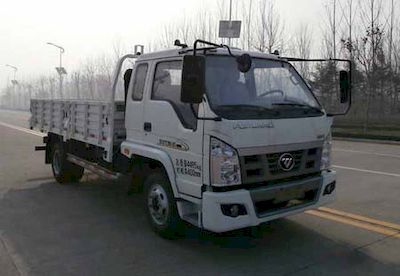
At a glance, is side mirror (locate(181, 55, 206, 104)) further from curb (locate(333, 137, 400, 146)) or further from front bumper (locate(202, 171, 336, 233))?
curb (locate(333, 137, 400, 146))

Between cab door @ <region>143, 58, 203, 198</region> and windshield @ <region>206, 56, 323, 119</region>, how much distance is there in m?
0.38

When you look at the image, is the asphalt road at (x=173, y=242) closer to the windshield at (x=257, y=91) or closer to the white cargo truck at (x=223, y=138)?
the white cargo truck at (x=223, y=138)

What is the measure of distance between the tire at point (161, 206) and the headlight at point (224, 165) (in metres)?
0.89

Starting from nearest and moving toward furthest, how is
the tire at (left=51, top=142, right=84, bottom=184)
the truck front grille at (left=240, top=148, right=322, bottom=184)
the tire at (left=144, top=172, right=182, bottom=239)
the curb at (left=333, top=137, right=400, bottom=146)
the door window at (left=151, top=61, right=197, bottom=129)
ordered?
the truck front grille at (left=240, top=148, right=322, bottom=184)
the door window at (left=151, top=61, right=197, bottom=129)
the tire at (left=144, top=172, right=182, bottom=239)
the tire at (left=51, top=142, right=84, bottom=184)
the curb at (left=333, top=137, right=400, bottom=146)

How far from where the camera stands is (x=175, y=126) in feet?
18.0

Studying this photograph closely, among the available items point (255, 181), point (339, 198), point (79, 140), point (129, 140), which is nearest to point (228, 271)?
point (255, 181)

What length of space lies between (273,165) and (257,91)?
947 mm

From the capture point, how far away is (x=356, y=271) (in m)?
4.65

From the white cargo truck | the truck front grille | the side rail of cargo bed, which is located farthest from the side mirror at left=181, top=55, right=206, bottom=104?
the side rail of cargo bed

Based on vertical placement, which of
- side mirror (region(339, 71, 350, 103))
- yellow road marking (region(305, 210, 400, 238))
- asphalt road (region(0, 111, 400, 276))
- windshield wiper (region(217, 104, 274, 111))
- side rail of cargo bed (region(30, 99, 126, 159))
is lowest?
asphalt road (region(0, 111, 400, 276))

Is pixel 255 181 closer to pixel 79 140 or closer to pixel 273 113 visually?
pixel 273 113

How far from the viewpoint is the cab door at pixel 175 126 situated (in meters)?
5.18

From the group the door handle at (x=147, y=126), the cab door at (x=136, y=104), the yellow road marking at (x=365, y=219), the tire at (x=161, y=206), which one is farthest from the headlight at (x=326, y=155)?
the cab door at (x=136, y=104)

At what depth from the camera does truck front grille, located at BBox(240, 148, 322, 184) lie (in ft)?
16.4
